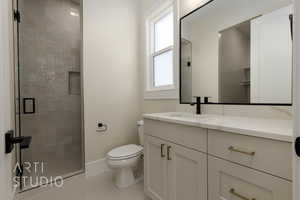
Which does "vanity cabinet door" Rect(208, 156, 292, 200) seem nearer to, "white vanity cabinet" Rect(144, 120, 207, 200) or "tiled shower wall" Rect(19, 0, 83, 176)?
"white vanity cabinet" Rect(144, 120, 207, 200)

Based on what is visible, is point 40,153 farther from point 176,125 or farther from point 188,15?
point 188,15

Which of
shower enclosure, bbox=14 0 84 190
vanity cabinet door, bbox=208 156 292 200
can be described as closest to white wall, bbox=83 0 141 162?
shower enclosure, bbox=14 0 84 190

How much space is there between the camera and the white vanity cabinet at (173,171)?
101cm

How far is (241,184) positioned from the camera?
0.80 meters

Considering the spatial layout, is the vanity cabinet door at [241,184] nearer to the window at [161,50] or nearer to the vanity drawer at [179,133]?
Answer: the vanity drawer at [179,133]

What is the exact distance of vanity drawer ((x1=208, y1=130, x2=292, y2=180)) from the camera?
→ 65 cm

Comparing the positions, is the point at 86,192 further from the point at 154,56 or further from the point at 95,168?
the point at 154,56

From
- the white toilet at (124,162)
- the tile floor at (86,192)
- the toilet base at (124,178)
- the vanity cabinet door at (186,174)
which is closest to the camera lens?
the vanity cabinet door at (186,174)

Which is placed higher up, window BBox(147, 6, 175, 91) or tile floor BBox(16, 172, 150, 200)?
window BBox(147, 6, 175, 91)

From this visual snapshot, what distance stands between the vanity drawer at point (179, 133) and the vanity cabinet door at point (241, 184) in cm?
12

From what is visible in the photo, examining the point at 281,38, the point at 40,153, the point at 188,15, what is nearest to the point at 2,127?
the point at 281,38

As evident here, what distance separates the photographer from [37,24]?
2.32 m

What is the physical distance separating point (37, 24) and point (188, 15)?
2.16 m

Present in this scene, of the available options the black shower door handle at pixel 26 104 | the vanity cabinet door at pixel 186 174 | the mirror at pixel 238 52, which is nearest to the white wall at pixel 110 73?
the black shower door handle at pixel 26 104
